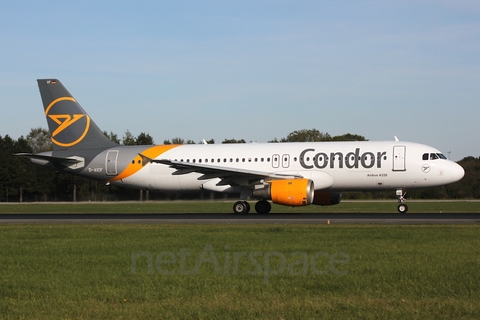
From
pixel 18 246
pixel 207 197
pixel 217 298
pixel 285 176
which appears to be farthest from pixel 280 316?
pixel 207 197

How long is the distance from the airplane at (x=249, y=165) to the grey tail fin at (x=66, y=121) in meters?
0.06

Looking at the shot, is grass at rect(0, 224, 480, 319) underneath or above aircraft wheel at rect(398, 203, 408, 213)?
underneath

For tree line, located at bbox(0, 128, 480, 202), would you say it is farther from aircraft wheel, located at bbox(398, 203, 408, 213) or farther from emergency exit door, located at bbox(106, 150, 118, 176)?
aircraft wheel, located at bbox(398, 203, 408, 213)

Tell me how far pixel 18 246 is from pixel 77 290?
23.7 ft

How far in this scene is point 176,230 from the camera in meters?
21.1

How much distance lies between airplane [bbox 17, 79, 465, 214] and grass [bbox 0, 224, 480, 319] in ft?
40.3

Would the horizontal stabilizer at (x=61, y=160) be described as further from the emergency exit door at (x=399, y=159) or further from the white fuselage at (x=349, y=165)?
the emergency exit door at (x=399, y=159)

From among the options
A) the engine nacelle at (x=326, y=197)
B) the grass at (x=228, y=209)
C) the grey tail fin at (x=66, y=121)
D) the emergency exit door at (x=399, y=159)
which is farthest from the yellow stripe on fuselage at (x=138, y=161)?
the emergency exit door at (x=399, y=159)

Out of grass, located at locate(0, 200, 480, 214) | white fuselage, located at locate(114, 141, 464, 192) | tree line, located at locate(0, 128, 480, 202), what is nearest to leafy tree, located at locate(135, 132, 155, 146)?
tree line, located at locate(0, 128, 480, 202)

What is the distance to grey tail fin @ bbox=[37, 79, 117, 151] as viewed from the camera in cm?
3669

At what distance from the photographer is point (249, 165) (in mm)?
33312

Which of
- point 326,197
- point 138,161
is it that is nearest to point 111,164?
point 138,161

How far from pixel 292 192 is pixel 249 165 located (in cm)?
457

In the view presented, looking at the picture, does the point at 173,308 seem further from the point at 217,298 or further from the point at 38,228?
the point at 38,228
